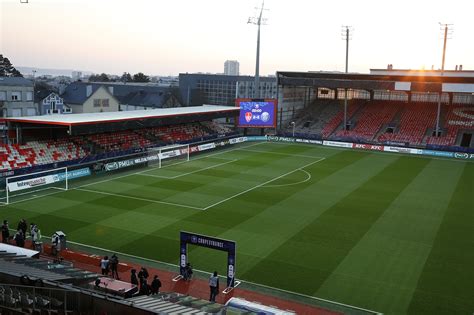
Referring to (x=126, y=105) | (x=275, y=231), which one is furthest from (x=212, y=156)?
(x=126, y=105)

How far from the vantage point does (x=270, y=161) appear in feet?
161

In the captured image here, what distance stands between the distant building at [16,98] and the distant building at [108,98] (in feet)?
28.4

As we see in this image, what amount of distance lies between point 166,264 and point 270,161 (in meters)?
29.0

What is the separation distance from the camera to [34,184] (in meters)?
34.1

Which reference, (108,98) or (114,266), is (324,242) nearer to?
(114,266)

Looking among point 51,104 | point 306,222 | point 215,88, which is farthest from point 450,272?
point 215,88

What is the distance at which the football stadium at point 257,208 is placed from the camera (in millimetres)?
18453

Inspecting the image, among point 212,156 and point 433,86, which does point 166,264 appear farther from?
point 433,86

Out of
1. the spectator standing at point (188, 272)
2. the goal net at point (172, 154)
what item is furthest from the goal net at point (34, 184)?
the spectator standing at point (188, 272)

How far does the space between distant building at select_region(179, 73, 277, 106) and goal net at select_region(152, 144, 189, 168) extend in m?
47.7

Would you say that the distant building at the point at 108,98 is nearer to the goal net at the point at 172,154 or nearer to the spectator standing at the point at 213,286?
the goal net at the point at 172,154

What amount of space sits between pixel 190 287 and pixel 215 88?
82.3 meters

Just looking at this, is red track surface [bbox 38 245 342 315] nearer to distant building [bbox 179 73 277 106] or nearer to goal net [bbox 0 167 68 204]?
goal net [bbox 0 167 68 204]

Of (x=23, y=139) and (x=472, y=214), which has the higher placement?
(x=23, y=139)
